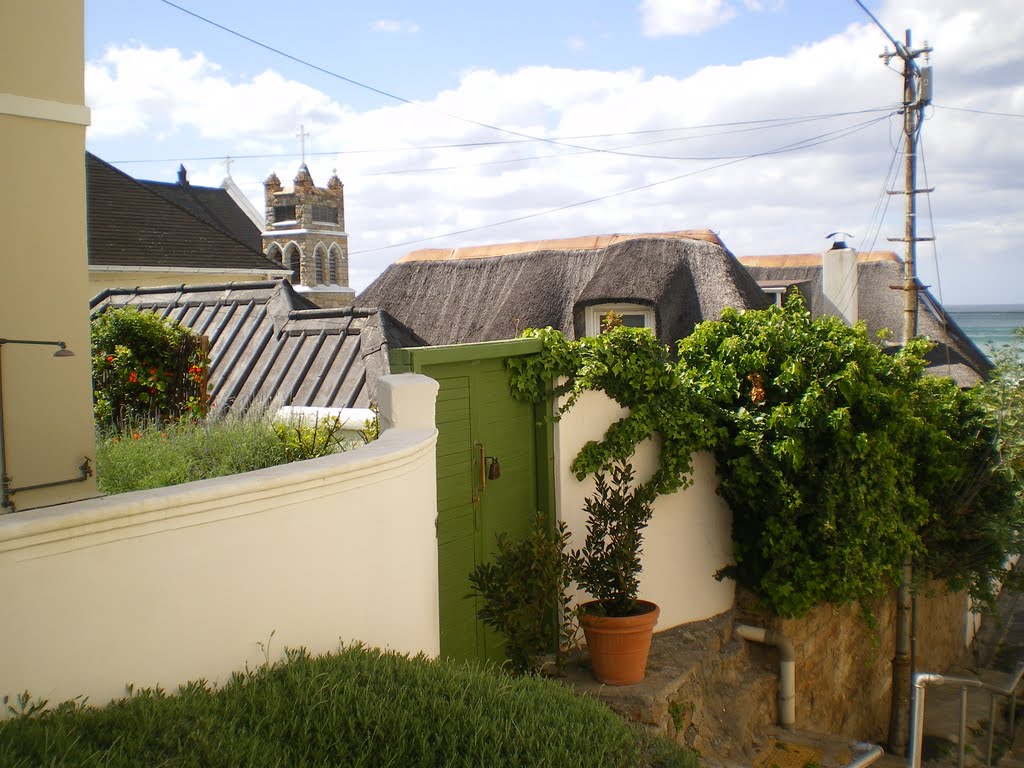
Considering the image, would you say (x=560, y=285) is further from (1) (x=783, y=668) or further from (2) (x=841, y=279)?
(1) (x=783, y=668)

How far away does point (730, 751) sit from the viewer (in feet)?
23.2

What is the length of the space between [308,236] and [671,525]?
27.7 meters

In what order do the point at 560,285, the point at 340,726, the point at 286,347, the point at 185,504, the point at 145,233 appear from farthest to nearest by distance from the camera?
the point at 560,285 → the point at 145,233 → the point at 286,347 → the point at 185,504 → the point at 340,726

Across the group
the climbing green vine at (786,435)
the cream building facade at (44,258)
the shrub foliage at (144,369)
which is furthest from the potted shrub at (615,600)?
the shrub foliage at (144,369)

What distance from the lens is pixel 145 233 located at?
57.2ft

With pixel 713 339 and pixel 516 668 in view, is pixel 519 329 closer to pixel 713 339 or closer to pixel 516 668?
pixel 713 339

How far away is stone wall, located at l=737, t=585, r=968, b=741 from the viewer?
8383 millimetres

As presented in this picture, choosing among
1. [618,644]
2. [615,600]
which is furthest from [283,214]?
[618,644]

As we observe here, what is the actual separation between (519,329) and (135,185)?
8878 mm

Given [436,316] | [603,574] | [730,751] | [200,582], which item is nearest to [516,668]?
[603,574]

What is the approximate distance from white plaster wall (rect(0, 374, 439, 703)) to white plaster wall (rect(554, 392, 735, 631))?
2.38m

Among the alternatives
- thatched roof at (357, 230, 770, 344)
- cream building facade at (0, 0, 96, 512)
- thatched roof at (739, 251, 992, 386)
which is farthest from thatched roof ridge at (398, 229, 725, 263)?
cream building facade at (0, 0, 96, 512)

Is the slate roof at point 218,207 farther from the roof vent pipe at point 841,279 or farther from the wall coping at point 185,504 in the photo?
the wall coping at point 185,504

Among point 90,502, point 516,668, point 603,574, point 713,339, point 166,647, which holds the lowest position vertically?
point 516,668
